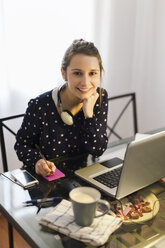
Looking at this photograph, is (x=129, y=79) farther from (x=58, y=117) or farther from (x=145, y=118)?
(x=58, y=117)

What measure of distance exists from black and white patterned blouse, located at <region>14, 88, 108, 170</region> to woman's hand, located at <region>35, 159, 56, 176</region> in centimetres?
18

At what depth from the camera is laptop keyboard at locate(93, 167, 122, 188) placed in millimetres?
1125

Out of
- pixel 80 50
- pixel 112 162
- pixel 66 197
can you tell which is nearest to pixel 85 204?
pixel 66 197

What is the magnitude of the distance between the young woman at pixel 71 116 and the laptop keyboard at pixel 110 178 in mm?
185

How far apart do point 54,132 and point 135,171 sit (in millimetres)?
540

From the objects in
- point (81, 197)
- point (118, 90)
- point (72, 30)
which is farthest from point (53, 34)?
point (81, 197)

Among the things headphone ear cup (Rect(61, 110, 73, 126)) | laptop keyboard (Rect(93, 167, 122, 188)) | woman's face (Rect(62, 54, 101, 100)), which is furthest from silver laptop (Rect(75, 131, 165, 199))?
woman's face (Rect(62, 54, 101, 100))

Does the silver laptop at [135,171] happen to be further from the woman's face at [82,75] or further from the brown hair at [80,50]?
the brown hair at [80,50]

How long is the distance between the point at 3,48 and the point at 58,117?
2.42 feet

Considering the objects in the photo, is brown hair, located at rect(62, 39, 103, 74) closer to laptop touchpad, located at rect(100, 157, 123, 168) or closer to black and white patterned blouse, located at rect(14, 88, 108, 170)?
black and white patterned blouse, located at rect(14, 88, 108, 170)

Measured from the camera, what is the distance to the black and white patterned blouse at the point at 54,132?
1.41 metres

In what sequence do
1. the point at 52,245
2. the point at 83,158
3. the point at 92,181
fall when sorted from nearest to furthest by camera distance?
the point at 52,245, the point at 92,181, the point at 83,158

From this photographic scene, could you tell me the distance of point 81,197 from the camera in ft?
2.84

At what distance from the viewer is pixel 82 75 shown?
1.33 m
